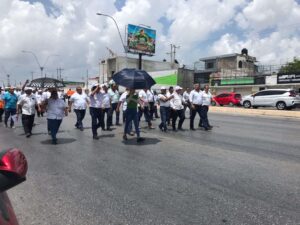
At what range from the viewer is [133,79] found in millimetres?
9445

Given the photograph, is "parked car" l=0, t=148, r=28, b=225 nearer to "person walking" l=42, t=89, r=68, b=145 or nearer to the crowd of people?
the crowd of people

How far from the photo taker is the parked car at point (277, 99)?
90.7 feet

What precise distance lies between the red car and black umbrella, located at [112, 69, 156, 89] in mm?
27724

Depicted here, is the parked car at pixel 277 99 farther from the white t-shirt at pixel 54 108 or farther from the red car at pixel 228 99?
the white t-shirt at pixel 54 108

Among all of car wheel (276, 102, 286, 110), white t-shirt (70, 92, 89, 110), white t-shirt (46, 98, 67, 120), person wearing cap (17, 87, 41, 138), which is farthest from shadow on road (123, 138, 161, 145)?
car wheel (276, 102, 286, 110)

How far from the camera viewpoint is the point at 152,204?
4.36 m

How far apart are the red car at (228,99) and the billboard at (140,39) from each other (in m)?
18.7

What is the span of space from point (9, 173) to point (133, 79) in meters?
8.13

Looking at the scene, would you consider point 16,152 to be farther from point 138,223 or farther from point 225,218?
point 225,218

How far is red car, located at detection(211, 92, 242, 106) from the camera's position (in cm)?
3716

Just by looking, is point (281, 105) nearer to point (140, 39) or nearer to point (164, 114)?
point (164, 114)

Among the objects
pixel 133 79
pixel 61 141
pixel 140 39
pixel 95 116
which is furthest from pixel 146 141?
pixel 140 39

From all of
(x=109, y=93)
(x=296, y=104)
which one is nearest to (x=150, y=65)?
(x=296, y=104)

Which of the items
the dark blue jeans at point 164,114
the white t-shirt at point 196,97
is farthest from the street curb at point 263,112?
the dark blue jeans at point 164,114
